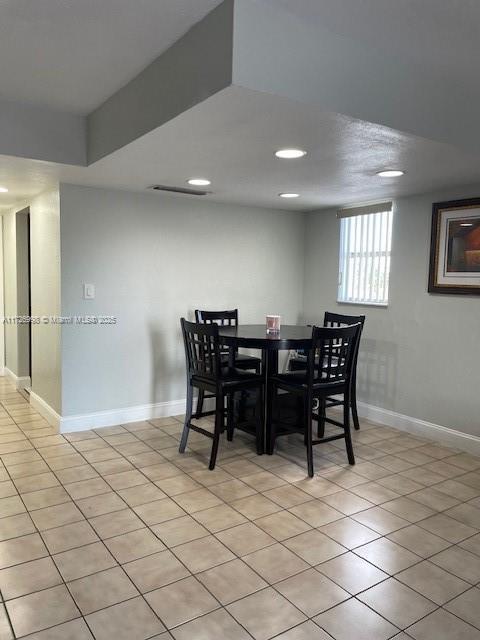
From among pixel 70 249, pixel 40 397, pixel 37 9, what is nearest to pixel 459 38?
pixel 37 9

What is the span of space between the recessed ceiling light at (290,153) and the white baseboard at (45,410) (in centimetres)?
264

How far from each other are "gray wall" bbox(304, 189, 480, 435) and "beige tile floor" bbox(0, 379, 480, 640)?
0.43 metres

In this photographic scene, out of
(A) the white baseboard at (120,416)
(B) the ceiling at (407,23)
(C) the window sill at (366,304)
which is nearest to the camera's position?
(B) the ceiling at (407,23)

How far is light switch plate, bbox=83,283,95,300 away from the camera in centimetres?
377

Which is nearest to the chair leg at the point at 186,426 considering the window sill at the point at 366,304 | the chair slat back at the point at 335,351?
the chair slat back at the point at 335,351

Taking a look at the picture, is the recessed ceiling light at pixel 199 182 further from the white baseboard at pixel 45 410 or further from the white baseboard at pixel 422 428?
the white baseboard at pixel 422 428

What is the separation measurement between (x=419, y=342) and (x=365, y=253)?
0.96 metres

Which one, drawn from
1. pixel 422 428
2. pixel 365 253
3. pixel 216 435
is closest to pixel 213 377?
pixel 216 435

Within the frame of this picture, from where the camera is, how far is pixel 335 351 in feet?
10.7

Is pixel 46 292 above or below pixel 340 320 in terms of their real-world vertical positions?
above

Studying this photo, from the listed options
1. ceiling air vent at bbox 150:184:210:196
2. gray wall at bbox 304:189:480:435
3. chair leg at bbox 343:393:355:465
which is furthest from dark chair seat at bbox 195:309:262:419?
gray wall at bbox 304:189:480:435

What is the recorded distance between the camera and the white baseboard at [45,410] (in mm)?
3863

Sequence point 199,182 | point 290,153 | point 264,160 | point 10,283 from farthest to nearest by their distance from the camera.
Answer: point 10,283 < point 199,182 < point 264,160 < point 290,153

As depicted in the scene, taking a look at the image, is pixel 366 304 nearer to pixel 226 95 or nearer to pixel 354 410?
pixel 354 410
